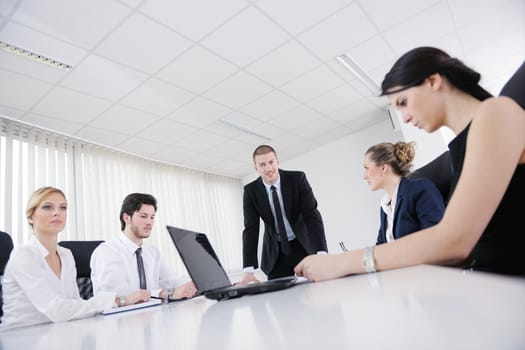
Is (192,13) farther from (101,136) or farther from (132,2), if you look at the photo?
(101,136)

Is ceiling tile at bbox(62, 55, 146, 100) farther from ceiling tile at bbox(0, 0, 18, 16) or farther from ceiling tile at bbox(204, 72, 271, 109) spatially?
ceiling tile at bbox(204, 72, 271, 109)

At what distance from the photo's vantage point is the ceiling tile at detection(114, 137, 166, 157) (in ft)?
14.3

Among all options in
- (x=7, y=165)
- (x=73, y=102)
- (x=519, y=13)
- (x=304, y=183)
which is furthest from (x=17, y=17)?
(x=519, y=13)

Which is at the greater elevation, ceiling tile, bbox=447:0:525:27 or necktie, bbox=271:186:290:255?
ceiling tile, bbox=447:0:525:27

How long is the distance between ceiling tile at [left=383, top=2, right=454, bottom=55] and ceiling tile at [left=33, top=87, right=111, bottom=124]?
9.89 ft

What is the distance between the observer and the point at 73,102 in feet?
10.8

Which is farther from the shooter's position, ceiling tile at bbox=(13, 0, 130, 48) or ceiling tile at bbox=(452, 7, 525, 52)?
ceiling tile at bbox=(452, 7, 525, 52)

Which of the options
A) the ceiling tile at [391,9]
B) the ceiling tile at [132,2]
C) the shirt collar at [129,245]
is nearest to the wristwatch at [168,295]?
the shirt collar at [129,245]

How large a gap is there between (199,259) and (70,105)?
2790mm

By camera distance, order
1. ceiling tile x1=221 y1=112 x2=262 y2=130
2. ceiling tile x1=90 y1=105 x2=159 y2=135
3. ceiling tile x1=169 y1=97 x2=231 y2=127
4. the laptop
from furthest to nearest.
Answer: ceiling tile x1=221 y1=112 x2=262 y2=130
ceiling tile x1=169 y1=97 x2=231 y2=127
ceiling tile x1=90 y1=105 x2=159 y2=135
the laptop

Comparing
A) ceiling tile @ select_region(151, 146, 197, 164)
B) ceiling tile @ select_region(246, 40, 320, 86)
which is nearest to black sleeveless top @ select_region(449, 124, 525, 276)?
ceiling tile @ select_region(246, 40, 320, 86)

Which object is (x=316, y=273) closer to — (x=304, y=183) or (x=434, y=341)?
(x=434, y=341)

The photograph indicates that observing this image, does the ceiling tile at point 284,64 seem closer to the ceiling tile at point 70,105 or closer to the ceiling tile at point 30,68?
the ceiling tile at point 70,105

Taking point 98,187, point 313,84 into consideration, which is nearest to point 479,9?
point 313,84
